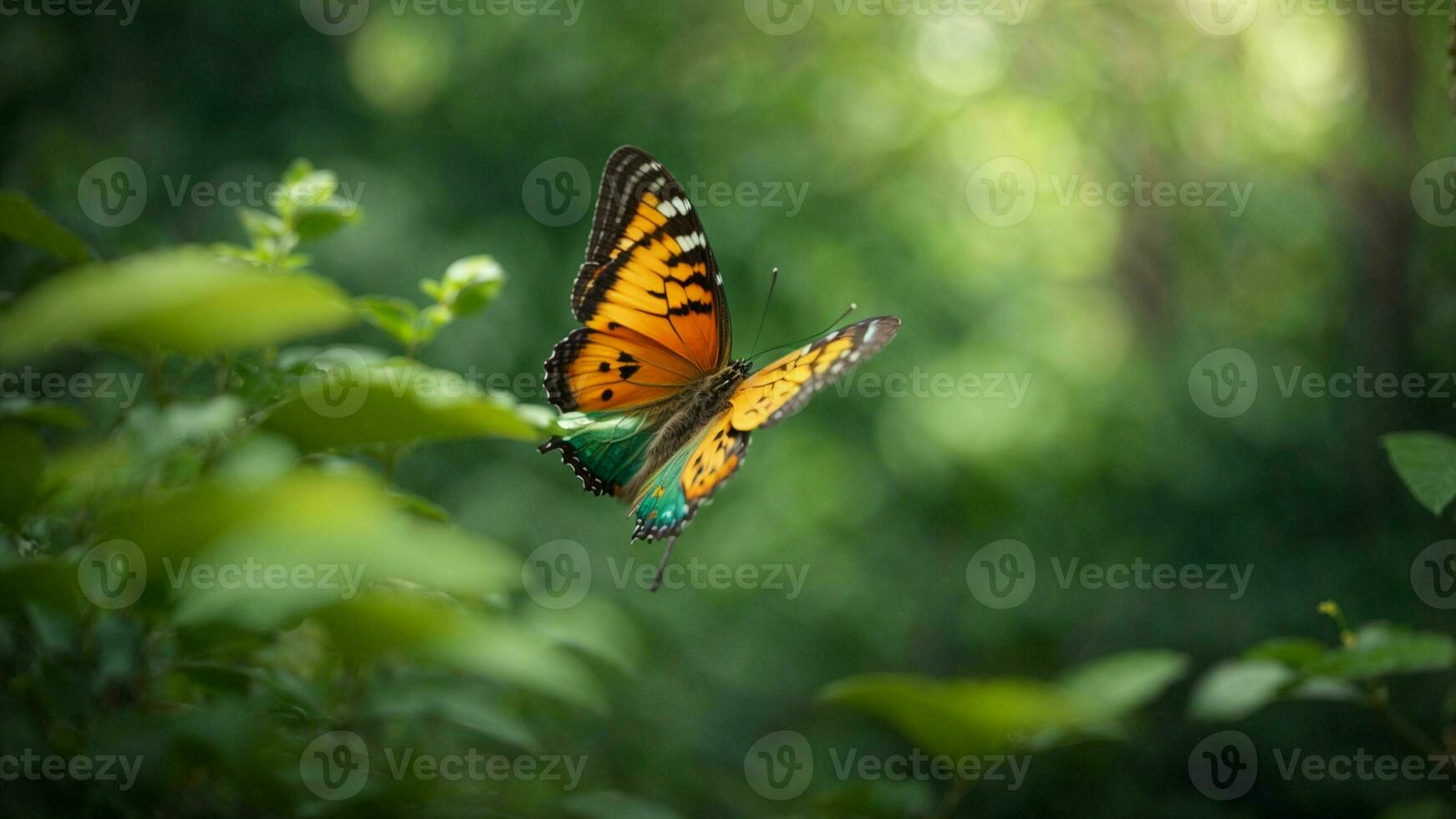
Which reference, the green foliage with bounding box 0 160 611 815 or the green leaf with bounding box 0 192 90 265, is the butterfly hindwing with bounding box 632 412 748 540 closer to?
the green foliage with bounding box 0 160 611 815

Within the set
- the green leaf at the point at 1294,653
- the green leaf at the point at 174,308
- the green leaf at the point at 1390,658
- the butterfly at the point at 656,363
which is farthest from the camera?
the butterfly at the point at 656,363

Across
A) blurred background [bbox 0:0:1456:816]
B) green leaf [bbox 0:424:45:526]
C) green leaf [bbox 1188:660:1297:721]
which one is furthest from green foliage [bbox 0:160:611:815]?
blurred background [bbox 0:0:1456:816]

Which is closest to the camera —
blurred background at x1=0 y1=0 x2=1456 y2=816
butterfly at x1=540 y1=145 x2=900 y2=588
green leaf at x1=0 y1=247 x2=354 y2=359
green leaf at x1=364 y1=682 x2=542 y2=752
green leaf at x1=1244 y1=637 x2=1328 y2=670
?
green leaf at x1=0 y1=247 x2=354 y2=359

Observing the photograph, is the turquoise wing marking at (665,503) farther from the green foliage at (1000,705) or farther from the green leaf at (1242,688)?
the green leaf at (1242,688)

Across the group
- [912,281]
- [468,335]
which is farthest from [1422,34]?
[468,335]

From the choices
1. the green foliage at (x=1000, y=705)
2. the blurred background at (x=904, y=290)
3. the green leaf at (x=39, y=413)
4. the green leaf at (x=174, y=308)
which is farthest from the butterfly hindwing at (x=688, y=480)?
the blurred background at (x=904, y=290)

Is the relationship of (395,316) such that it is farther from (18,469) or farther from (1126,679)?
(1126,679)

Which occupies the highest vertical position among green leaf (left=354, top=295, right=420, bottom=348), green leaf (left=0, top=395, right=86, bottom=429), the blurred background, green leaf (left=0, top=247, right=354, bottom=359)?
green leaf (left=0, top=247, right=354, bottom=359)
